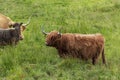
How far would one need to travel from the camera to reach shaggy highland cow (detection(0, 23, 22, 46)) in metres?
9.86

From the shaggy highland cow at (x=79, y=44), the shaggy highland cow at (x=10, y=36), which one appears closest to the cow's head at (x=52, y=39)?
the shaggy highland cow at (x=79, y=44)

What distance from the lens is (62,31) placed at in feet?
35.6

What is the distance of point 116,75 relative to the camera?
8211 mm

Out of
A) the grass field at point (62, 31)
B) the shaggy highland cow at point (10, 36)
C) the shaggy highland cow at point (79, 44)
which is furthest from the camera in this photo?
the shaggy highland cow at point (10, 36)

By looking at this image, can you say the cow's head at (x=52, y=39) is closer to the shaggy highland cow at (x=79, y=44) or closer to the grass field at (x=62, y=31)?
the shaggy highland cow at (x=79, y=44)

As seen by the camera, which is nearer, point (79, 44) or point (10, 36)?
point (79, 44)

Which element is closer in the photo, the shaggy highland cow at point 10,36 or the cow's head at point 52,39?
the cow's head at point 52,39

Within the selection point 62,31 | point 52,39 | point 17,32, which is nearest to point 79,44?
point 52,39

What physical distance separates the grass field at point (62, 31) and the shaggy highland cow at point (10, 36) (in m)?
0.16

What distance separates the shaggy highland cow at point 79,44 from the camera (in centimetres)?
884

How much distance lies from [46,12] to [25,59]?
410 cm

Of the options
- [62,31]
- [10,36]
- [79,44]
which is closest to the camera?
[79,44]

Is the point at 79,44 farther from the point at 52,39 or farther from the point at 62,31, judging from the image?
the point at 62,31

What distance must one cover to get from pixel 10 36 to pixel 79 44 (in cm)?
183
